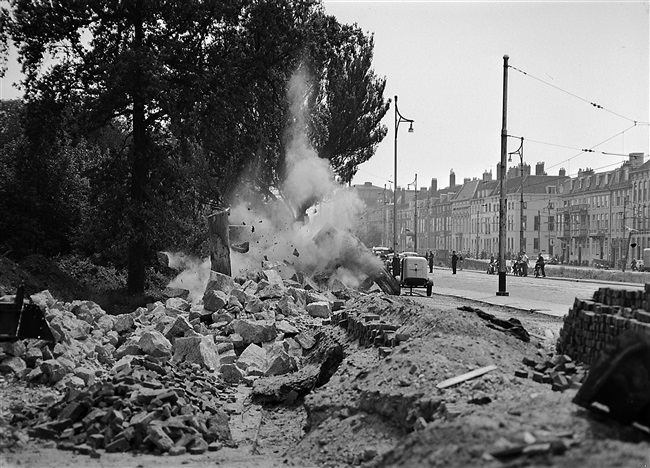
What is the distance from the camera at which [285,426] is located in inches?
483

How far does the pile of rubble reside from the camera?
9.84 metres

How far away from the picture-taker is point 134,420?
9.79 m

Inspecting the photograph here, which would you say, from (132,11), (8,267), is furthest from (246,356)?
(132,11)

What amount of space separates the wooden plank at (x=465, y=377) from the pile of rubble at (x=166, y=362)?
2930 mm

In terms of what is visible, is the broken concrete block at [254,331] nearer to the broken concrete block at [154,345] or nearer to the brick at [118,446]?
the broken concrete block at [154,345]

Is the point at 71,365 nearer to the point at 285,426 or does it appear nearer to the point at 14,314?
the point at 14,314

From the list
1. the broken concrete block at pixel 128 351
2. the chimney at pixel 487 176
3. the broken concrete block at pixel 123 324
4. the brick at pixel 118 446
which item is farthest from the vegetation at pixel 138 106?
the chimney at pixel 487 176

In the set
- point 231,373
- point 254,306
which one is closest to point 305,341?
point 231,373

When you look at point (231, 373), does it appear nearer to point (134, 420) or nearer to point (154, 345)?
point (154, 345)

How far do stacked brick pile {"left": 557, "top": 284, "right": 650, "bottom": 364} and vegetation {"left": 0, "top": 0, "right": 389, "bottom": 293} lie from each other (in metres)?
18.6

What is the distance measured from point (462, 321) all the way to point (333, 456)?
3.93 meters

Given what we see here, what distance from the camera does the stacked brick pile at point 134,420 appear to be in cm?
950

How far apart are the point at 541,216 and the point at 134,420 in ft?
400

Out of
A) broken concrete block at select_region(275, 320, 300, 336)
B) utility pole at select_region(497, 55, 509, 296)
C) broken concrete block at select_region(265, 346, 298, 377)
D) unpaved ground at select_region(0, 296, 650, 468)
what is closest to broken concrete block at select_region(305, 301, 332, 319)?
broken concrete block at select_region(275, 320, 300, 336)
